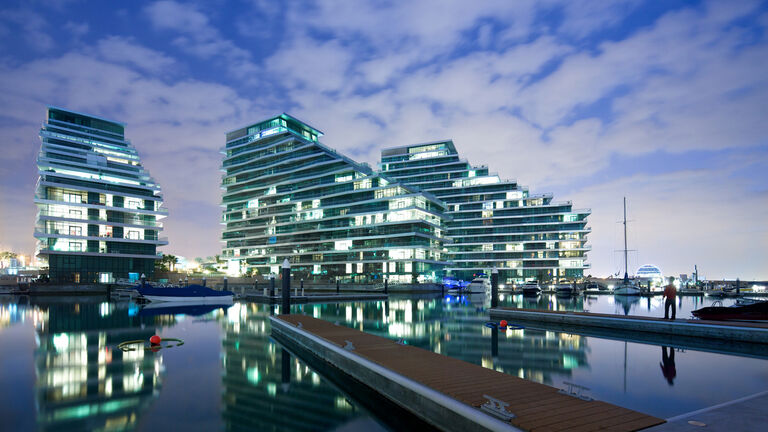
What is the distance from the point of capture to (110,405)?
34.9ft

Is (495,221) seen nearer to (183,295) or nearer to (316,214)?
(316,214)

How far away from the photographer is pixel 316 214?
102m

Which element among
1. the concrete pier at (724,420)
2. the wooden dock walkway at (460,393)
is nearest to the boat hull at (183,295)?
the wooden dock walkway at (460,393)

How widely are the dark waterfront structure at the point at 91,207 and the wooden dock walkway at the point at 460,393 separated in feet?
236

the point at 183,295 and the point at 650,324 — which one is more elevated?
the point at 650,324

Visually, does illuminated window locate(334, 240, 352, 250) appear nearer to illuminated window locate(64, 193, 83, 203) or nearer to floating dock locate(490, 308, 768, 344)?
illuminated window locate(64, 193, 83, 203)

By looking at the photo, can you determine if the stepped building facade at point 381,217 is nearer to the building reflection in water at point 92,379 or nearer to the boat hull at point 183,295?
the boat hull at point 183,295

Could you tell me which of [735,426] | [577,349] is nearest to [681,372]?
[577,349]

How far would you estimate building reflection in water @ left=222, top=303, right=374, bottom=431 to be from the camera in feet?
31.8

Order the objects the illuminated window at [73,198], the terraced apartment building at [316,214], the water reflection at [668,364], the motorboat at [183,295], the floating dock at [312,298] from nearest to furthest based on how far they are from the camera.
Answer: the water reflection at [668,364]
the motorboat at [183,295]
the floating dock at [312,298]
the illuminated window at [73,198]
the terraced apartment building at [316,214]

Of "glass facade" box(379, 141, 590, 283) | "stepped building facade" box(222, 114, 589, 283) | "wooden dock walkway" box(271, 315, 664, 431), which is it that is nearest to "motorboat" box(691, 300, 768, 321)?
"wooden dock walkway" box(271, 315, 664, 431)

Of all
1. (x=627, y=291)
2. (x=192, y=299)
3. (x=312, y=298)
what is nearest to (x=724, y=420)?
(x=312, y=298)

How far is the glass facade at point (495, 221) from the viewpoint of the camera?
11050 centimetres

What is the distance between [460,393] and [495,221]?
11248cm
